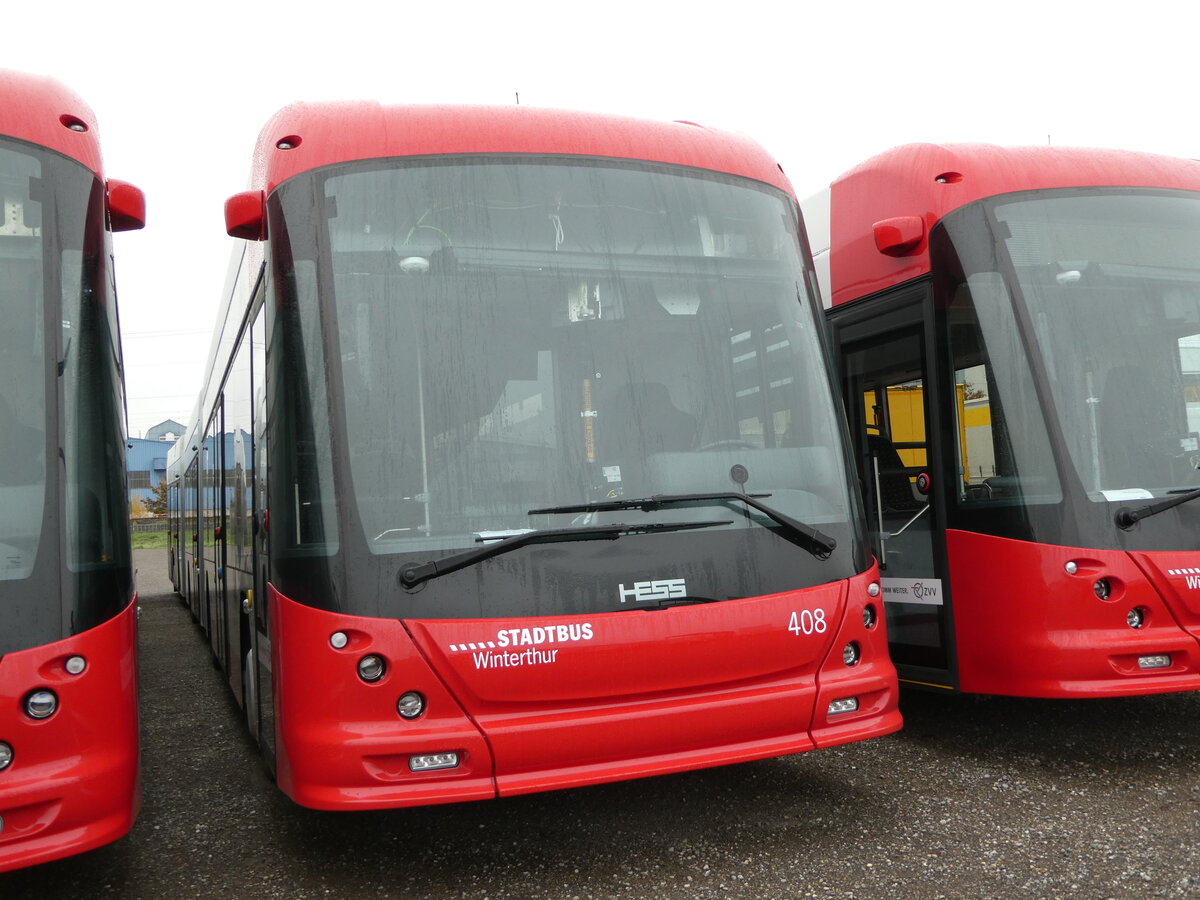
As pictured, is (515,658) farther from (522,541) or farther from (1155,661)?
(1155,661)

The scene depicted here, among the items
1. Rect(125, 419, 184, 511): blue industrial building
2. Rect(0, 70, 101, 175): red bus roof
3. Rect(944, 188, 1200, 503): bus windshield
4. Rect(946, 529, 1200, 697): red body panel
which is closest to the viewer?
Rect(0, 70, 101, 175): red bus roof

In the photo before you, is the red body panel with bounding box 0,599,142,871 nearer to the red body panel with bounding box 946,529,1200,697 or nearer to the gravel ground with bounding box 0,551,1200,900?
the gravel ground with bounding box 0,551,1200,900

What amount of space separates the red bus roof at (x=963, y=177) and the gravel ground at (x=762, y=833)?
2.66 meters

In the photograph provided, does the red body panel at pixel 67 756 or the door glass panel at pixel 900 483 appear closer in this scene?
the red body panel at pixel 67 756

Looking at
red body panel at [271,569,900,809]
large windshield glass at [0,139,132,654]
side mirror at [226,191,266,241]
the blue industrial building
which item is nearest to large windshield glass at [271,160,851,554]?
side mirror at [226,191,266,241]

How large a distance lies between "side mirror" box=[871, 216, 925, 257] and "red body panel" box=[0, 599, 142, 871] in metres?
4.28

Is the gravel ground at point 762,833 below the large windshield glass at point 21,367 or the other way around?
below

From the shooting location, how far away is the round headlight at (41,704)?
356cm

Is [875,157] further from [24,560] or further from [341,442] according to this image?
[24,560]

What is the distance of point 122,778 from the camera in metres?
3.74

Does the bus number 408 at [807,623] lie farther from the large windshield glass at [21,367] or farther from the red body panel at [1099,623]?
the large windshield glass at [21,367]

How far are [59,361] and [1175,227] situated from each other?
535cm

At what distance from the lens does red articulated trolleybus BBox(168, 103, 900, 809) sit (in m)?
3.97

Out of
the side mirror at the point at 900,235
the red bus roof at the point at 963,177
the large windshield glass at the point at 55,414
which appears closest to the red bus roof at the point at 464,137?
the large windshield glass at the point at 55,414
